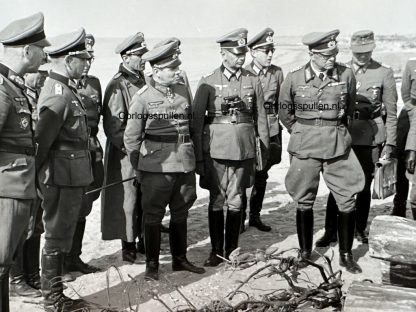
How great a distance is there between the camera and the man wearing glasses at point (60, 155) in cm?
473

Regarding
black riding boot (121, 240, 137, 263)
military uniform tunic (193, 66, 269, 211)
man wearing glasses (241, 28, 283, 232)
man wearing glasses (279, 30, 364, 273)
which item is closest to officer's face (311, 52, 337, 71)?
man wearing glasses (279, 30, 364, 273)

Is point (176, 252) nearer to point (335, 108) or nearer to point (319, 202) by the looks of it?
point (335, 108)

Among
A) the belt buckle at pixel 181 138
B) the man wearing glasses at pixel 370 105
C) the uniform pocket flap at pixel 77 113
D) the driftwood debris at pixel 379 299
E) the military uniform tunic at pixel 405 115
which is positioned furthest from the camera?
the military uniform tunic at pixel 405 115

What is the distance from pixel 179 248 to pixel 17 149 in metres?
2.16

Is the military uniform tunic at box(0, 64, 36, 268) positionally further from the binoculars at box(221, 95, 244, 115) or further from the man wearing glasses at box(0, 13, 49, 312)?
the binoculars at box(221, 95, 244, 115)

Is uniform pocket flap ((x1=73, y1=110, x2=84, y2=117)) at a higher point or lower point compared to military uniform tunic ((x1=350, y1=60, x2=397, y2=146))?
higher

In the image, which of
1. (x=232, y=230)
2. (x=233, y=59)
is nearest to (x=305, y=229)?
(x=232, y=230)

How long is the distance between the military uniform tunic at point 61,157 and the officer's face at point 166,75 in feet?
2.83

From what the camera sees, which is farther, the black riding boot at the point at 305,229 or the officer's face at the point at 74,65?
the black riding boot at the point at 305,229

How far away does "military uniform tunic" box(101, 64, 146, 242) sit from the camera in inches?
244

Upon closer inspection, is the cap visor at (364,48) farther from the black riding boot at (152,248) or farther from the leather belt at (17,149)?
the leather belt at (17,149)

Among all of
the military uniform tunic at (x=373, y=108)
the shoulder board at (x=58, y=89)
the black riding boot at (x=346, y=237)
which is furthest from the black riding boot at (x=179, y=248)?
the military uniform tunic at (x=373, y=108)

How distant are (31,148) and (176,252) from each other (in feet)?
6.77

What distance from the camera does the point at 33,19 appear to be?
14.5 ft
